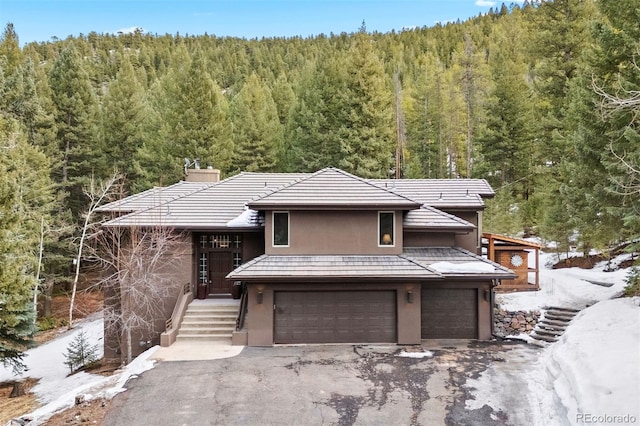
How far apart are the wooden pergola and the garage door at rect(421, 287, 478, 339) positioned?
363 centimetres

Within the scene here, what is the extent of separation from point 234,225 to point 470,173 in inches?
894

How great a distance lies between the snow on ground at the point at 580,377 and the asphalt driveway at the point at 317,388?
32 centimetres

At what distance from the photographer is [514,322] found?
1497 cm

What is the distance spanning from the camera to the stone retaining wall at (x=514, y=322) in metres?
14.7

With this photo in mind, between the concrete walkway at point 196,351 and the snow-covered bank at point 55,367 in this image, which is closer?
the concrete walkway at point 196,351

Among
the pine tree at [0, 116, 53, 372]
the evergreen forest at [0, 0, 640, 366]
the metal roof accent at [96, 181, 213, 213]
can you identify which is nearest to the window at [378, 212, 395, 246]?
the evergreen forest at [0, 0, 640, 366]

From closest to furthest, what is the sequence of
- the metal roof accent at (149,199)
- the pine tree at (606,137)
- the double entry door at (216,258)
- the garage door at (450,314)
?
1. the pine tree at (606,137)
2. the garage door at (450,314)
3. the double entry door at (216,258)
4. the metal roof accent at (149,199)

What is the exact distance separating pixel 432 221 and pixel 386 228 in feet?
6.09

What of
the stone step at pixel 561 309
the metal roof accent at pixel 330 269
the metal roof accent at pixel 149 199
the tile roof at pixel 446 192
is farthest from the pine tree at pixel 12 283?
the stone step at pixel 561 309

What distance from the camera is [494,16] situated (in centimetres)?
8262

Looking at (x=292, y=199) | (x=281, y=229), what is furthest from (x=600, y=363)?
(x=281, y=229)

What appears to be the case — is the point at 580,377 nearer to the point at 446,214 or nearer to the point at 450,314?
the point at 450,314

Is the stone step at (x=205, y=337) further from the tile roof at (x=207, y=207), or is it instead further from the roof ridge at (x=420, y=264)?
the roof ridge at (x=420, y=264)

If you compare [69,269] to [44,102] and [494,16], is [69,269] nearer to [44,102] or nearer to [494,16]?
[44,102]
